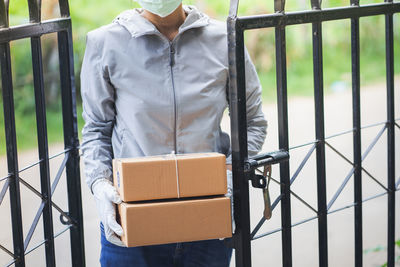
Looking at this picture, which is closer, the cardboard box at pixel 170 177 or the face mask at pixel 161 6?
the cardboard box at pixel 170 177

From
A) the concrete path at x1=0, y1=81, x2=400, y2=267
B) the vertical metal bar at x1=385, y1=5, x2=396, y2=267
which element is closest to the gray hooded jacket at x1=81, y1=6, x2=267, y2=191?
the vertical metal bar at x1=385, y1=5, x2=396, y2=267

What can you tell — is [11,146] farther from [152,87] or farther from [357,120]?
[357,120]

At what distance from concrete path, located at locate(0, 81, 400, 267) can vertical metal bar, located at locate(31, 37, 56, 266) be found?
6.74 ft

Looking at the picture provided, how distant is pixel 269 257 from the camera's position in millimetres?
7930

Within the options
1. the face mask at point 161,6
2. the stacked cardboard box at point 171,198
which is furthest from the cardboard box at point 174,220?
the face mask at point 161,6

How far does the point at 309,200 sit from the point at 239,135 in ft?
26.3

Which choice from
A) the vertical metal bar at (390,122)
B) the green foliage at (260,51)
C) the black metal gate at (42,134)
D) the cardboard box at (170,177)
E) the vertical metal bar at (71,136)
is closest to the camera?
the cardboard box at (170,177)

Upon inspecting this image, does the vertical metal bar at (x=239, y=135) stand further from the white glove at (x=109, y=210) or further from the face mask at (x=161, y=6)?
the white glove at (x=109, y=210)

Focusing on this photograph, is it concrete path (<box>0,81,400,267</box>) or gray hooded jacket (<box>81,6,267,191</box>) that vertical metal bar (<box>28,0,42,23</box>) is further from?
concrete path (<box>0,81,400,267</box>)

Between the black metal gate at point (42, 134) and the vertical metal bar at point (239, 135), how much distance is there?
0.65 m

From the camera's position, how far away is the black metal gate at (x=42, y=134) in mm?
2016

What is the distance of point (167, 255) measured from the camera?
77.9 inches

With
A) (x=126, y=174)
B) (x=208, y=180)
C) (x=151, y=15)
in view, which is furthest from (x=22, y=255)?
(x=151, y=15)

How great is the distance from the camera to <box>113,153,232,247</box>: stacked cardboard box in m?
1.78
